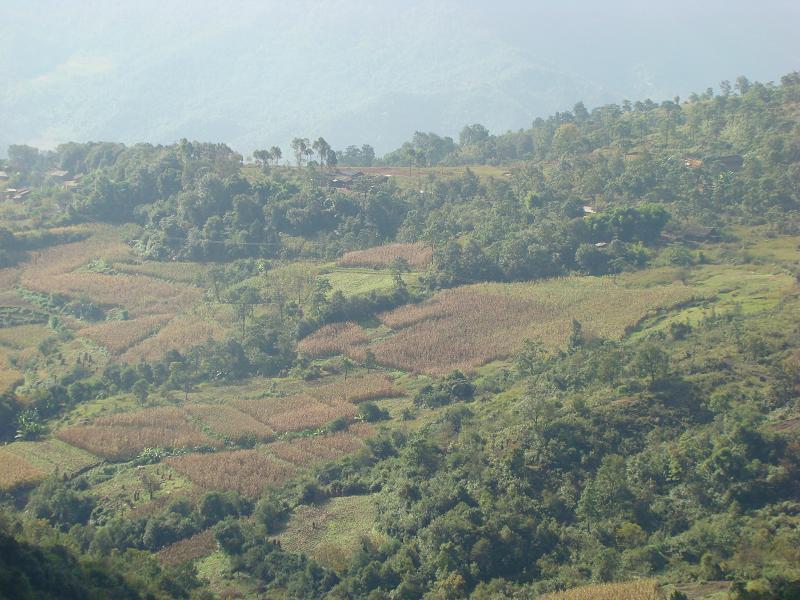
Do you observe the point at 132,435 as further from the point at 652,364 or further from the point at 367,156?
the point at 367,156

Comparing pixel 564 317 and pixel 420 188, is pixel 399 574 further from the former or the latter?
pixel 420 188

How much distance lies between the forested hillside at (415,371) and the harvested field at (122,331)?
9.0 inches

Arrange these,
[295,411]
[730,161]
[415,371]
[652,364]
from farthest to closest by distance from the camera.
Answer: [730,161]
[415,371]
[295,411]
[652,364]

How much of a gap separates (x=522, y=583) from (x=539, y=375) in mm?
12898

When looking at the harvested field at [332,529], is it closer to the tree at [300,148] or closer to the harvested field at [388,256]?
the harvested field at [388,256]

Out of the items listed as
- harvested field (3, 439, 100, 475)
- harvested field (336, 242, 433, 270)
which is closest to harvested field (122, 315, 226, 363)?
harvested field (3, 439, 100, 475)

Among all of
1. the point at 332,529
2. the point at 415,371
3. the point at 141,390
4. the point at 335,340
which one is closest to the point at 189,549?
the point at 332,529

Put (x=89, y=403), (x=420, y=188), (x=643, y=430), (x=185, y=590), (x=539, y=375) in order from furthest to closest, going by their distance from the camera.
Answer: (x=420, y=188), (x=89, y=403), (x=539, y=375), (x=643, y=430), (x=185, y=590)

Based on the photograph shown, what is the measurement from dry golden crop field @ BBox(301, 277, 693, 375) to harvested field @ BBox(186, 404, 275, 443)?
6437 mm

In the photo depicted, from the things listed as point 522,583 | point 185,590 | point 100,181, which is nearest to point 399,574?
point 522,583

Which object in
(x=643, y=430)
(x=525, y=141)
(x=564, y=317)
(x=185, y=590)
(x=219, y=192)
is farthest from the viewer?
(x=525, y=141)

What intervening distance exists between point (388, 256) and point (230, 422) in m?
19.4

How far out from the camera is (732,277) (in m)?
44.2

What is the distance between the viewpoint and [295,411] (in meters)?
37.7
